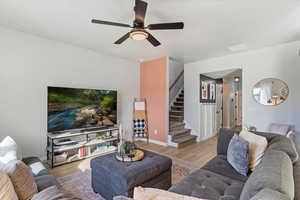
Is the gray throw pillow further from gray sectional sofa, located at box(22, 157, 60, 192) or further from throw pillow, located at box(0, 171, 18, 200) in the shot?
throw pillow, located at box(0, 171, 18, 200)

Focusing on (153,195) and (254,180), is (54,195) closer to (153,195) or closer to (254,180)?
(153,195)

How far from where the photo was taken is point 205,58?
4340mm

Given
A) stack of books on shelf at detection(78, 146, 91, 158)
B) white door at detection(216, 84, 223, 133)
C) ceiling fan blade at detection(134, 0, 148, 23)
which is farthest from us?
white door at detection(216, 84, 223, 133)

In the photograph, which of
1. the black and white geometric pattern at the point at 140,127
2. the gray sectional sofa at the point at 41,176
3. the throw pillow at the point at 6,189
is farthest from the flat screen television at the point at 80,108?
the throw pillow at the point at 6,189

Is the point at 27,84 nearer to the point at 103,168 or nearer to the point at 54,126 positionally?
the point at 54,126

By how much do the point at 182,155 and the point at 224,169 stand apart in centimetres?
176

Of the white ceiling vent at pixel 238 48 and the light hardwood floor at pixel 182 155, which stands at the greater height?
the white ceiling vent at pixel 238 48

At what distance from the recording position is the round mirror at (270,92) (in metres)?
3.29

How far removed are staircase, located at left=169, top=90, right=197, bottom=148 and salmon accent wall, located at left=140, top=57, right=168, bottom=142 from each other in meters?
0.35

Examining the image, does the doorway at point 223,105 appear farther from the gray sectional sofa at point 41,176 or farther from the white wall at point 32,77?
the gray sectional sofa at point 41,176

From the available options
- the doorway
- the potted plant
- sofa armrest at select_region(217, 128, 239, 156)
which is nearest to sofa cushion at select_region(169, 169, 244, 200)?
sofa armrest at select_region(217, 128, 239, 156)

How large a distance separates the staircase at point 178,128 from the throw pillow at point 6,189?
353 cm

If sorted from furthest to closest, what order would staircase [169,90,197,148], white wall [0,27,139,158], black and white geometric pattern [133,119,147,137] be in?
black and white geometric pattern [133,119,147,137] < staircase [169,90,197,148] < white wall [0,27,139,158]

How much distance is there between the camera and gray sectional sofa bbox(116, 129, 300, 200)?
2.66 ft
